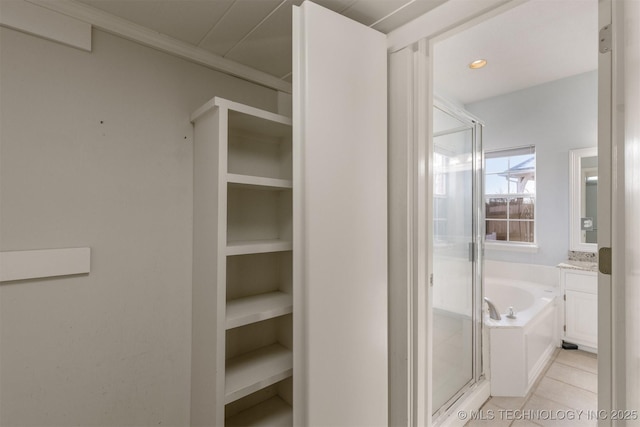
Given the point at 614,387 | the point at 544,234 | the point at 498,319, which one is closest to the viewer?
the point at 614,387

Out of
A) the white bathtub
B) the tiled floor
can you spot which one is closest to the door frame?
the tiled floor

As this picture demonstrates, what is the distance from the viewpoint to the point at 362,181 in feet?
3.88

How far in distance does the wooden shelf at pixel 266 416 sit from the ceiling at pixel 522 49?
2304 millimetres

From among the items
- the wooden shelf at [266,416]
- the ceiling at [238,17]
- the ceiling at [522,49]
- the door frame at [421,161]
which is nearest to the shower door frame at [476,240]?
the ceiling at [522,49]

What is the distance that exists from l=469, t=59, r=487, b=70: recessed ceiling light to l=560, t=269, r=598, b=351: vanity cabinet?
81.9 inches

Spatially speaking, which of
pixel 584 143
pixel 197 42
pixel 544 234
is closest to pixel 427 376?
pixel 197 42

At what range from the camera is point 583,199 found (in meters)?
2.74

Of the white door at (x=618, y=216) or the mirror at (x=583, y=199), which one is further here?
the mirror at (x=583, y=199)

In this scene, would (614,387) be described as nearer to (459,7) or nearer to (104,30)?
(459,7)

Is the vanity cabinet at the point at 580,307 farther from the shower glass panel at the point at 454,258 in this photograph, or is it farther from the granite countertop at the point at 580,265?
the shower glass panel at the point at 454,258

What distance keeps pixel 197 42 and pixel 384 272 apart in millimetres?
1415

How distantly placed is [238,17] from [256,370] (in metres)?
1.60

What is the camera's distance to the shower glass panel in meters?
1.76

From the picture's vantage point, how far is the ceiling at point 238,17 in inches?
44.1
